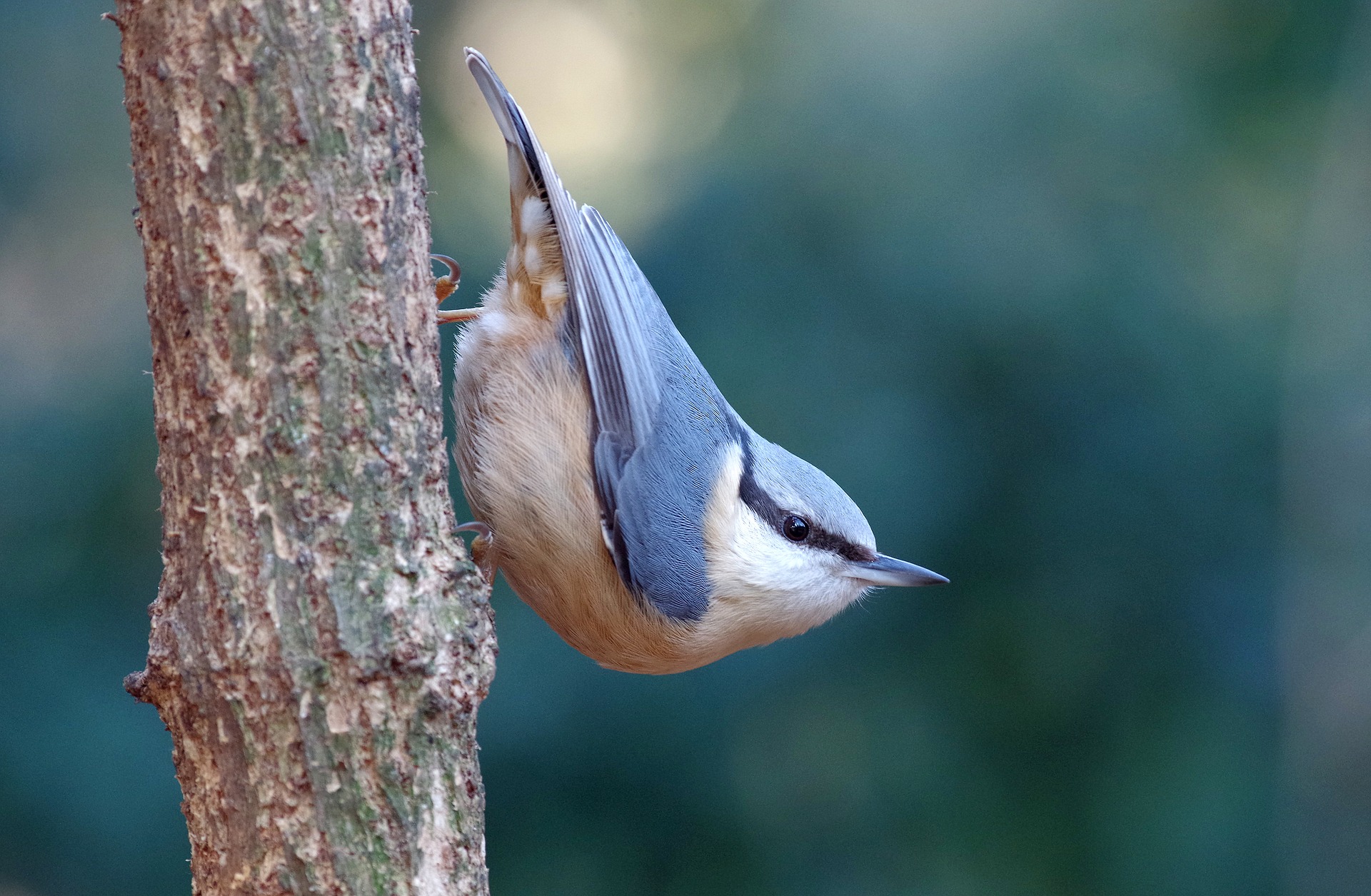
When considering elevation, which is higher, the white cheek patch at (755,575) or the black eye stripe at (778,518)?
the black eye stripe at (778,518)

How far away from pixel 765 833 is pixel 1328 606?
1502 millimetres

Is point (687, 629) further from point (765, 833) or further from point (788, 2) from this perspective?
point (788, 2)

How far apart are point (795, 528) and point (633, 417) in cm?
38

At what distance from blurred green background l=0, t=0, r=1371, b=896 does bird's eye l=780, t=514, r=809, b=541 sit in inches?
28.2

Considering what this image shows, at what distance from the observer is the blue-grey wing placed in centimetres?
175

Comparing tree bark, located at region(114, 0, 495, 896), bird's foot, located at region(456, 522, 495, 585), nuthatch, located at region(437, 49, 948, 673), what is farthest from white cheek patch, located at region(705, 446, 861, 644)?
tree bark, located at region(114, 0, 495, 896)

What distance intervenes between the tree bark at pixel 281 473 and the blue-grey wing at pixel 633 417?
0.61 m

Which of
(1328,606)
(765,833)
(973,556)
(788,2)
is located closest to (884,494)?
(973,556)

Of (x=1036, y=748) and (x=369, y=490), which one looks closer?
(x=369, y=490)

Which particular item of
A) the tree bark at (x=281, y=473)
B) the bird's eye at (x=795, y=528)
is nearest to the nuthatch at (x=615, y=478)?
the bird's eye at (x=795, y=528)

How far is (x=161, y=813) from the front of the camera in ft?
7.64

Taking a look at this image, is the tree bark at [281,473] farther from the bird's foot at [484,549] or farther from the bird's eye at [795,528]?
the bird's eye at [795,528]

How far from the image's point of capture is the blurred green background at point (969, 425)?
8.48ft

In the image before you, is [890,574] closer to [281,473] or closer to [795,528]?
[795,528]
